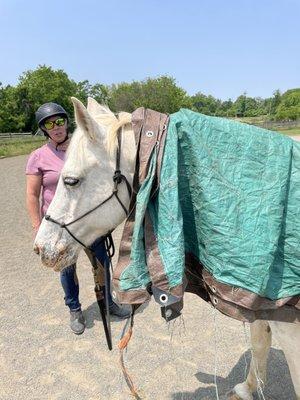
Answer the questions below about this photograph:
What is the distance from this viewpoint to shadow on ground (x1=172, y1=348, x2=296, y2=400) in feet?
8.66

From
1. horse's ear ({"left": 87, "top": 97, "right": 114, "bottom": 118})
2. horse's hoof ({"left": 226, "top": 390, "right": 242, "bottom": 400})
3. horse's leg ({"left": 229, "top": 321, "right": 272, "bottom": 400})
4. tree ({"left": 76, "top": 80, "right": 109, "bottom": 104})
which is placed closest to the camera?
horse's ear ({"left": 87, "top": 97, "right": 114, "bottom": 118})

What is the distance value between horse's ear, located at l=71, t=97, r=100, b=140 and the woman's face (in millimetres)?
1551

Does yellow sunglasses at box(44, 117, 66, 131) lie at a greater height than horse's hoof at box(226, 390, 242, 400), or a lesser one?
greater

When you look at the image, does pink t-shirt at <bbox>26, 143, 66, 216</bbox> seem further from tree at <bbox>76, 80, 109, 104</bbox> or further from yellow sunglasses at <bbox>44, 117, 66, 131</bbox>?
tree at <bbox>76, 80, 109, 104</bbox>

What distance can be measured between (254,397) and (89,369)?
1291 mm

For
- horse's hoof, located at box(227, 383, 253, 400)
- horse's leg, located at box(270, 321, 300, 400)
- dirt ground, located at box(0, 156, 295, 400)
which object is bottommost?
dirt ground, located at box(0, 156, 295, 400)

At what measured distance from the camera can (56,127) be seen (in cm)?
314

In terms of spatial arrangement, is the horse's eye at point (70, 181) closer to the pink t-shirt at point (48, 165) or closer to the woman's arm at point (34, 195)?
the pink t-shirt at point (48, 165)

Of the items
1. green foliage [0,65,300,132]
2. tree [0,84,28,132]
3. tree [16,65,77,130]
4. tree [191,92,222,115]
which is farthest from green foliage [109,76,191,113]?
tree [191,92,222,115]

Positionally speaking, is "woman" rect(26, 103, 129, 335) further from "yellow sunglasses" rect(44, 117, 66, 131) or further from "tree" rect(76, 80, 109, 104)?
"tree" rect(76, 80, 109, 104)

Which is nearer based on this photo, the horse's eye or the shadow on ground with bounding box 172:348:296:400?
the horse's eye

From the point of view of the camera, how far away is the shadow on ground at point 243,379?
2639 mm

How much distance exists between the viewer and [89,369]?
3.00m

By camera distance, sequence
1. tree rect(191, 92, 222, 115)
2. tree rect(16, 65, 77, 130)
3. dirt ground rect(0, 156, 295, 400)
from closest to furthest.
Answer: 1. dirt ground rect(0, 156, 295, 400)
2. tree rect(16, 65, 77, 130)
3. tree rect(191, 92, 222, 115)
